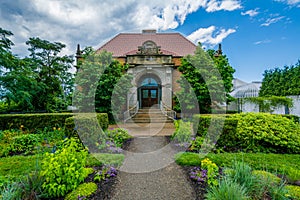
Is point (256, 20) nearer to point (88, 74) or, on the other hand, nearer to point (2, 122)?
point (88, 74)

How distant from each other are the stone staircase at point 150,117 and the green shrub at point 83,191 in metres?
8.02

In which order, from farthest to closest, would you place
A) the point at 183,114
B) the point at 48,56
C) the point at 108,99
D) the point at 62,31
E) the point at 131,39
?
1. the point at 131,39
2. the point at 48,56
3. the point at 183,114
4. the point at 108,99
5. the point at 62,31

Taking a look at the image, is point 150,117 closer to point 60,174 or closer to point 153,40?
point 60,174

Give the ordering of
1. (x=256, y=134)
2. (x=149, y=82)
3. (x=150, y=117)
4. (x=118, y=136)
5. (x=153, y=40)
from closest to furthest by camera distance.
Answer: (x=256, y=134)
(x=118, y=136)
(x=150, y=117)
(x=149, y=82)
(x=153, y=40)

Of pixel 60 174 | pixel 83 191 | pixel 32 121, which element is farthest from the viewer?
pixel 32 121

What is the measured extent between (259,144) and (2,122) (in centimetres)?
1049

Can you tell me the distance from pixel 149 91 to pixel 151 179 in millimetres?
11731

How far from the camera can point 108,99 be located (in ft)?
32.2

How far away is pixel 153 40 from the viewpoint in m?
16.2

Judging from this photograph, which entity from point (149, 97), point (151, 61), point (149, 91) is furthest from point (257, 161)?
point (149, 91)

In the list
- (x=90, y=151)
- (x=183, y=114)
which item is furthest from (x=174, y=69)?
(x=90, y=151)

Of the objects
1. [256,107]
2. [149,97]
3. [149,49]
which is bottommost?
[256,107]

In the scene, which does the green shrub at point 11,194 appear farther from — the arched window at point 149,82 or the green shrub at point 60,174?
the arched window at point 149,82

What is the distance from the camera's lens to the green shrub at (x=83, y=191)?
2.14 metres
